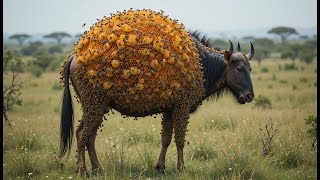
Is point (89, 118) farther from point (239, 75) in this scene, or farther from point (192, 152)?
point (239, 75)

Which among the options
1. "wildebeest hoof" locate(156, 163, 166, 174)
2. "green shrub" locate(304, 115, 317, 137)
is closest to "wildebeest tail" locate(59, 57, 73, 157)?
"wildebeest hoof" locate(156, 163, 166, 174)

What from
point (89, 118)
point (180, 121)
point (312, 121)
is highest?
point (89, 118)

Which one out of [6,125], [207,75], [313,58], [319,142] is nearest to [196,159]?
[207,75]

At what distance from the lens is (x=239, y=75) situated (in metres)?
7.00

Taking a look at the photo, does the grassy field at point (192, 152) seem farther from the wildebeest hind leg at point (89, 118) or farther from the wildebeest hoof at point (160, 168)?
the wildebeest hind leg at point (89, 118)

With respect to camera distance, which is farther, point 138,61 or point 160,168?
point 160,168

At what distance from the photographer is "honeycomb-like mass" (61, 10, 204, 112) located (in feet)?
20.6

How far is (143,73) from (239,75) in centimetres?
168

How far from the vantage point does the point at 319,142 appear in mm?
7691

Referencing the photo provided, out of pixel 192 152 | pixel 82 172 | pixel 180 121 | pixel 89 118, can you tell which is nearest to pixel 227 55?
pixel 180 121

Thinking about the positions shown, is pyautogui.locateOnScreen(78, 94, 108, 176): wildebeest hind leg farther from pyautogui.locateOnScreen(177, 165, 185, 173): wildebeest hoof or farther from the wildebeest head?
the wildebeest head

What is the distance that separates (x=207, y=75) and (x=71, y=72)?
220cm

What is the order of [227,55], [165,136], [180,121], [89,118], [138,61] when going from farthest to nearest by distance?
[165,136], [227,55], [180,121], [89,118], [138,61]

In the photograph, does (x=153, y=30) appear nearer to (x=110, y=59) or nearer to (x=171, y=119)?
(x=110, y=59)
